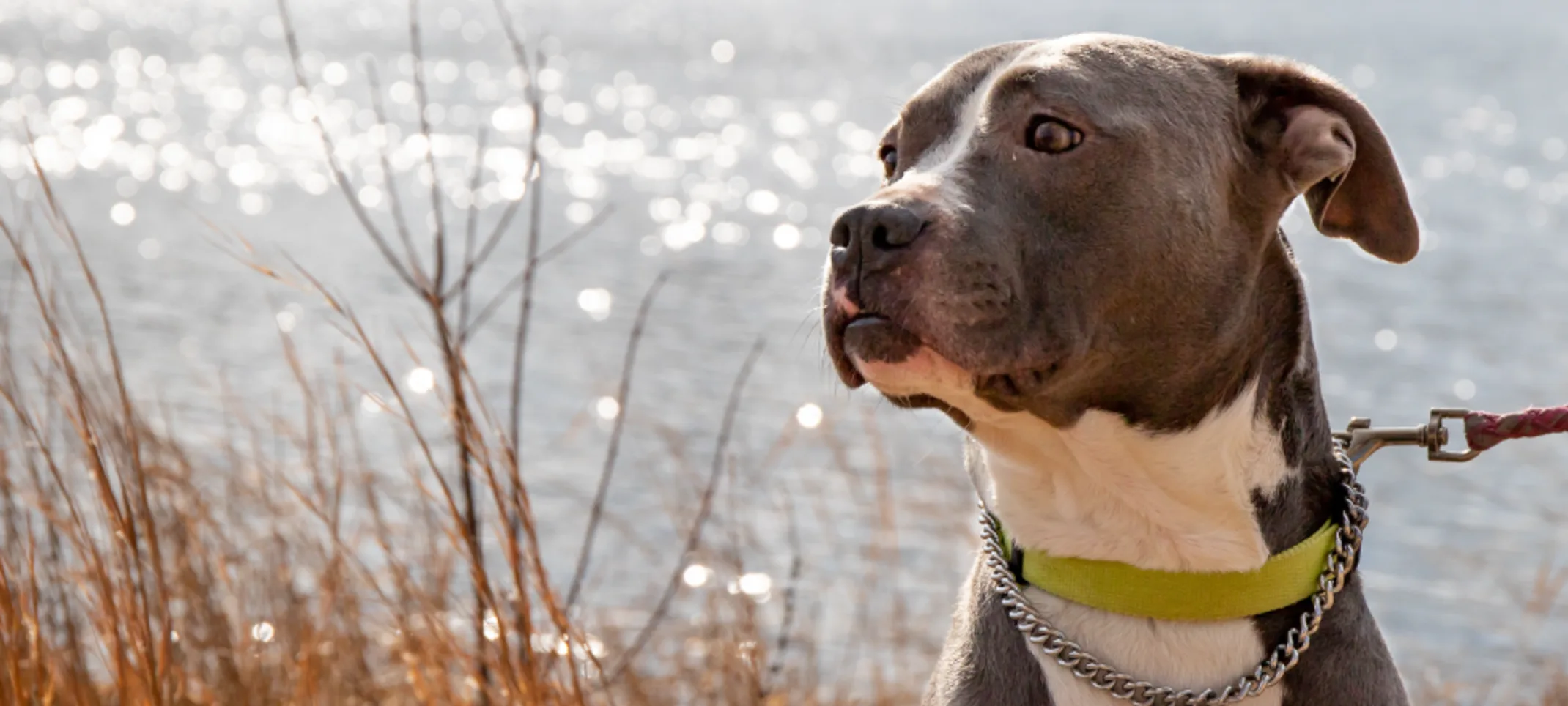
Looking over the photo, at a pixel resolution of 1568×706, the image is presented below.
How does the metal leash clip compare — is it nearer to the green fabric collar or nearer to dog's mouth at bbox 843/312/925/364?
the green fabric collar

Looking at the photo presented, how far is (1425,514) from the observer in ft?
29.0

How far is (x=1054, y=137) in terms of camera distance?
9.00ft

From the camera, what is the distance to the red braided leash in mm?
3014

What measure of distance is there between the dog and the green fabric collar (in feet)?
0.06

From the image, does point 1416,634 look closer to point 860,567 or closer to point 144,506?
point 860,567

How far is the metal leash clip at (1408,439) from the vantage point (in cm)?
301

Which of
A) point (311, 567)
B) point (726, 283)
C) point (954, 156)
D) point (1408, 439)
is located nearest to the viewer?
point (954, 156)

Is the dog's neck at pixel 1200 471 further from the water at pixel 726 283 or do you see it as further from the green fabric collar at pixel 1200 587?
the water at pixel 726 283

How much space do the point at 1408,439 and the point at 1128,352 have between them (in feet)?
2.23

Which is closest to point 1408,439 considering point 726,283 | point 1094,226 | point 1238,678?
point 1238,678

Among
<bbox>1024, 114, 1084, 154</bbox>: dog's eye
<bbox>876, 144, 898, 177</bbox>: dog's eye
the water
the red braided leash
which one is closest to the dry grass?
the water

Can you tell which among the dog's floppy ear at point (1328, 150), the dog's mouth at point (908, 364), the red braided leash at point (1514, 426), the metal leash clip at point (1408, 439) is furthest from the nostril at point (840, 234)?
the red braided leash at point (1514, 426)

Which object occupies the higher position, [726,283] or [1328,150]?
[726,283]

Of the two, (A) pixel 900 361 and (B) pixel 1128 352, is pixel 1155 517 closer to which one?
(B) pixel 1128 352
